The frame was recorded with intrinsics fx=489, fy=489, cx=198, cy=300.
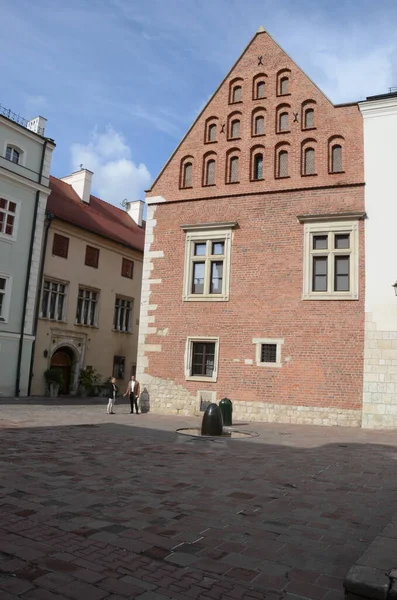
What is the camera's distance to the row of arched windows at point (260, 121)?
18.5m

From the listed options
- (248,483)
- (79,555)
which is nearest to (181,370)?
(248,483)

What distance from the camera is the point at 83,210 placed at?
105ft

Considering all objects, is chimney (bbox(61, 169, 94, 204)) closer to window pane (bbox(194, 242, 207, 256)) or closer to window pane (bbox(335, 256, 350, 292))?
window pane (bbox(194, 242, 207, 256))

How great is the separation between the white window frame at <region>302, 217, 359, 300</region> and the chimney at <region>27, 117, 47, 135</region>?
58.0ft

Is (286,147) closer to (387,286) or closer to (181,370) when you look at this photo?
(387,286)

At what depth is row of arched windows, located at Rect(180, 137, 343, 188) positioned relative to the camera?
17.8 metres

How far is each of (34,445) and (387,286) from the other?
1183cm

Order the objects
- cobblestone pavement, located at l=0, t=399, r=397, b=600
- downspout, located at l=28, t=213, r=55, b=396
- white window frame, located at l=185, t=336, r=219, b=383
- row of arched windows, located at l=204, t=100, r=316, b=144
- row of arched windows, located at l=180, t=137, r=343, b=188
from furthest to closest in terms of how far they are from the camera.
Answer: downspout, located at l=28, t=213, r=55, b=396
row of arched windows, located at l=204, t=100, r=316, b=144
white window frame, located at l=185, t=336, r=219, b=383
row of arched windows, located at l=180, t=137, r=343, b=188
cobblestone pavement, located at l=0, t=399, r=397, b=600

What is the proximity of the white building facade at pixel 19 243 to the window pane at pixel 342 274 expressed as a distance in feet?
52.7

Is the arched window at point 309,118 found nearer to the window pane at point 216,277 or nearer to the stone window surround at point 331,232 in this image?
the stone window surround at point 331,232

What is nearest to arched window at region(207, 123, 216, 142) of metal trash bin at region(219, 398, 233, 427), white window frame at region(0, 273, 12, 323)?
metal trash bin at region(219, 398, 233, 427)

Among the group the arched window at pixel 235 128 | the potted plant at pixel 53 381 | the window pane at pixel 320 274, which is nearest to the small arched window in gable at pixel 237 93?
the arched window at pixel 235 128

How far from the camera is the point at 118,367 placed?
3188 centimetres

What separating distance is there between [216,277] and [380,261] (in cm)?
597
